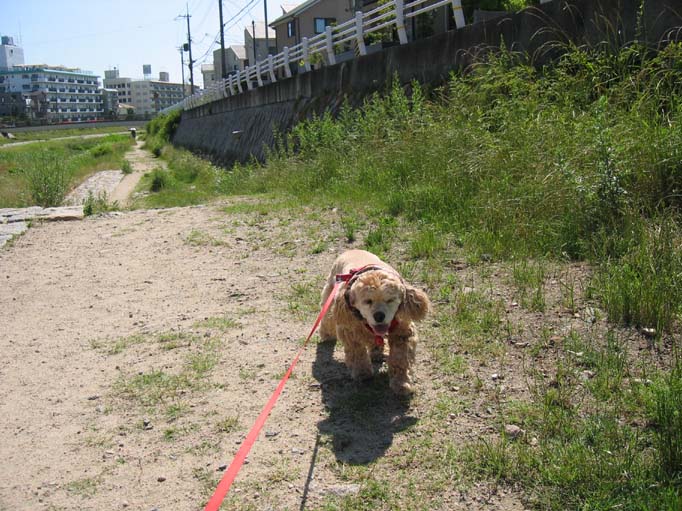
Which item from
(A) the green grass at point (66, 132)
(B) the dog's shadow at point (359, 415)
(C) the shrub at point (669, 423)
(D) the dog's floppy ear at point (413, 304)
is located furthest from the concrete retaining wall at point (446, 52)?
(A) the green grass at point (66, 132)

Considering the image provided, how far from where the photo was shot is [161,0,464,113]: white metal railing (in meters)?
13.1

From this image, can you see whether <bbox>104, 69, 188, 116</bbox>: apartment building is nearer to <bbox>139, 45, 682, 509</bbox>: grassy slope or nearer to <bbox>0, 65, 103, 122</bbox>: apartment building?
<bbox>0, 65, 103, 122</bbox>: apartment building

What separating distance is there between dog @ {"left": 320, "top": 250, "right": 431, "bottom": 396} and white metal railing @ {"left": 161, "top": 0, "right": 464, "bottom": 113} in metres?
8.94

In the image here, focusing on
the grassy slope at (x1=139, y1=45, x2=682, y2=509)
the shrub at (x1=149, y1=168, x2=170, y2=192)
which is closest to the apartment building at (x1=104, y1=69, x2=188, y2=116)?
the shrub at (x1=149, y1=168, x2=170, y2=192)

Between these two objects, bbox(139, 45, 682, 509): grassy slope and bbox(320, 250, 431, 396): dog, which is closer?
bbox(139, 45, 682, 509): grassy slope

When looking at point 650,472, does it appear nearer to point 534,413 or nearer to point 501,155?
point 534,413

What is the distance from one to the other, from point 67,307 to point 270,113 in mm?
18064

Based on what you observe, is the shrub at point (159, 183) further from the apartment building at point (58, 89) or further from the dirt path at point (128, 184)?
the apartment building at point (58, 89)

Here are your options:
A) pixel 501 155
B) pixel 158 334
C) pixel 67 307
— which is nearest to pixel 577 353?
pixel 158 334

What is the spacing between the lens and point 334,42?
1739cm

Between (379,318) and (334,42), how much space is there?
50.3 ft

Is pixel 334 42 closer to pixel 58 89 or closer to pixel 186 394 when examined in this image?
pixel 186 394

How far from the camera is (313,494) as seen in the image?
9.10 ft

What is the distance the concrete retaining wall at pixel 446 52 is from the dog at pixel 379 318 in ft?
17.1
